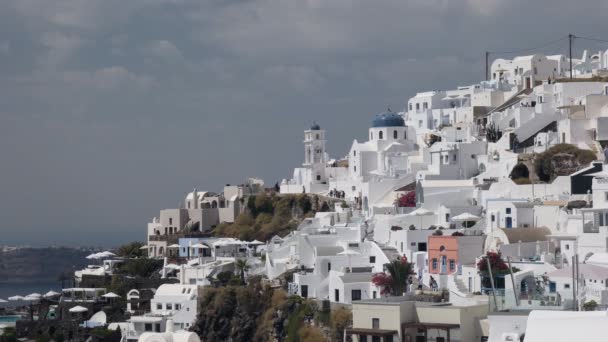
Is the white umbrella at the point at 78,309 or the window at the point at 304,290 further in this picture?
the white umbrella at the point at 78,309

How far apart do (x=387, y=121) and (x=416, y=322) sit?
115 ft

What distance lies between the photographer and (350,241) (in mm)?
60188

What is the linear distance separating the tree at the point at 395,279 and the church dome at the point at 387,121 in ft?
79.1

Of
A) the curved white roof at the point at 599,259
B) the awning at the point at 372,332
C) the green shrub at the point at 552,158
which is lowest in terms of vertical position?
the awning at the point at 372,332

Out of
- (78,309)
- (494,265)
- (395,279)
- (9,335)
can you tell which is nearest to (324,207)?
(78,309)

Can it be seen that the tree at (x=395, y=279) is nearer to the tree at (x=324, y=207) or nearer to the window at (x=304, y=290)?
the window at (x=304, y=290)

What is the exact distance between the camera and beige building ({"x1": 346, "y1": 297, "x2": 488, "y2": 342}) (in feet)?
133

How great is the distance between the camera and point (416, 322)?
136 ft

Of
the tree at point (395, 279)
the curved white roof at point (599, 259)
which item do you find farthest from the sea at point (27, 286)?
the curved white roof at point (599, 259)

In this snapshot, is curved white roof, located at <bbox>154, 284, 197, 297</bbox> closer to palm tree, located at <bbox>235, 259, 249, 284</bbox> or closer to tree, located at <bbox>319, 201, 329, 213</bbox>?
palm tree, located at <bbox>235, 259, 249, 284</bbox>

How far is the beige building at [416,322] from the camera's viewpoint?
40531 mm

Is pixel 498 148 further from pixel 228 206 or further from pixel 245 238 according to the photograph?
pixel 228 206

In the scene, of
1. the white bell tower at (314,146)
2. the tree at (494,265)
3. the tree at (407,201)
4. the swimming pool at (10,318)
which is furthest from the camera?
the white bell tower at (314,146)

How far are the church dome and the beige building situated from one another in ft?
111
